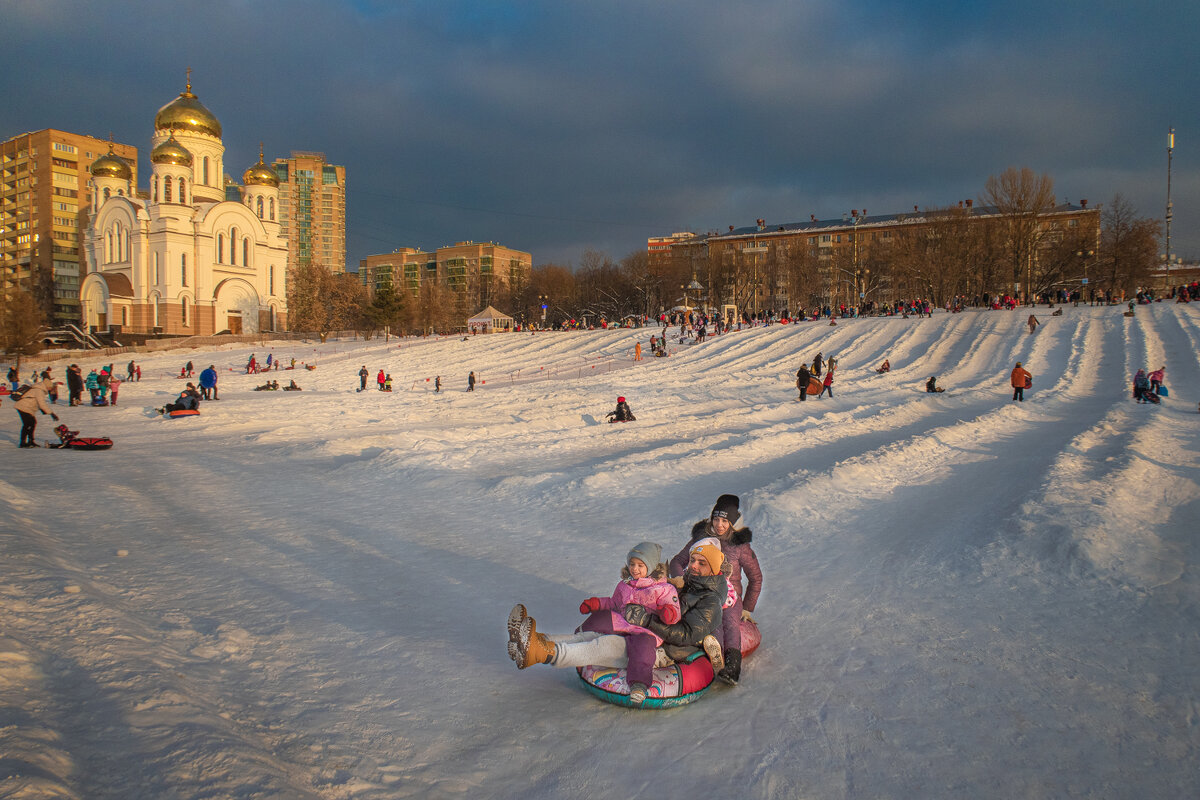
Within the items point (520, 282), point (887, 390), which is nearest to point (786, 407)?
point (887, 390)

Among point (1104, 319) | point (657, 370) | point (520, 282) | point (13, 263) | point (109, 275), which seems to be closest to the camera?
point (657, 370)

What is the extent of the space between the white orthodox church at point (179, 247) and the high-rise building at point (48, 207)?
110 ft

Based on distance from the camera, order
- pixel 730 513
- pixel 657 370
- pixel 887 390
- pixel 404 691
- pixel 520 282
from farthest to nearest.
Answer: pixel 520 282
pixel 657 370
pixel 887 390
pixel 730 513
pixel 404 691

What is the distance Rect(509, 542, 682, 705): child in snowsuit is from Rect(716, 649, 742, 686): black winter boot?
0.59m

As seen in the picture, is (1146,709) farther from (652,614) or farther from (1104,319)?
(1104,319)

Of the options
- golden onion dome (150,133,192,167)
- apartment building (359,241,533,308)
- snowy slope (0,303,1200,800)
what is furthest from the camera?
apartment building (359,241,533,308)

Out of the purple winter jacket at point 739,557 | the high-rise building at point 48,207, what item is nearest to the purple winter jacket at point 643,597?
the purple winter jacket at point 739,557

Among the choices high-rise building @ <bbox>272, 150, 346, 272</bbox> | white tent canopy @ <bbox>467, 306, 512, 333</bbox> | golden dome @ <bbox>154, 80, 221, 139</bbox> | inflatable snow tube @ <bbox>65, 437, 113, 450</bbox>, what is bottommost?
inflatable snow tube @ <bbox>65, 437, 113, 450</bbox>

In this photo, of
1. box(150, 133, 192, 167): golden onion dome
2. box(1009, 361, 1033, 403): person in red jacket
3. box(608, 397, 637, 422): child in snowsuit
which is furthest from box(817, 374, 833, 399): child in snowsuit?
box(150, 133, 192, 167): golden onion dome

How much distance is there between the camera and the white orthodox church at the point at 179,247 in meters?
61.9

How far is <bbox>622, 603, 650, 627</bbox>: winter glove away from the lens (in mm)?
4625

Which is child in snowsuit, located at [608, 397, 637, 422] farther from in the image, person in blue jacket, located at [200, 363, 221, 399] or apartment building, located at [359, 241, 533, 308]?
apartment building, located at [359, 241, 533, 308]

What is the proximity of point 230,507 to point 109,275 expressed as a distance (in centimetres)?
6860

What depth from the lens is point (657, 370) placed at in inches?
1362
